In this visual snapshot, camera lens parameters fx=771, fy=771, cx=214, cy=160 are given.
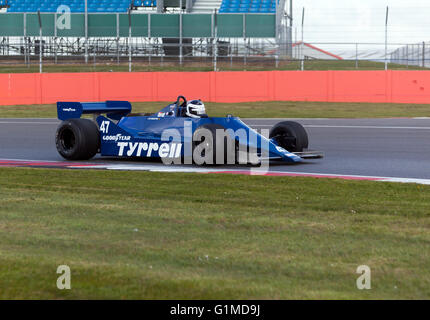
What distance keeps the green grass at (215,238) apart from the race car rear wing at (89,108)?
335 cm

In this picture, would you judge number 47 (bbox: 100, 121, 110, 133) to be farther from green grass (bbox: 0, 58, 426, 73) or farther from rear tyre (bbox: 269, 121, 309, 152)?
green grass (bbox: 0, 58, 426, 73)

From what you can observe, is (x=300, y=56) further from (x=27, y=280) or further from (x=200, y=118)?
(x=27, y=280)

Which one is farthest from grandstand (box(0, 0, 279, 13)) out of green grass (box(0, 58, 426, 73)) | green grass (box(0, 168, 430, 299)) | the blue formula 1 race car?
green grass (box(0, 168, 430, 299))

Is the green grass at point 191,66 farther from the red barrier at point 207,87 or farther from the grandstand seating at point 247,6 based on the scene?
the grandstand seating at point 247,6

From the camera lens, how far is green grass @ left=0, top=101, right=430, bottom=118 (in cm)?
2503

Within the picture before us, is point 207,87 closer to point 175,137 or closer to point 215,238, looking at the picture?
point 175,137

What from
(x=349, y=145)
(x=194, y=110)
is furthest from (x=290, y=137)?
(x=349, y=145)

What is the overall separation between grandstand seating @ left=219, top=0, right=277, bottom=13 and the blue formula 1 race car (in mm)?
27343

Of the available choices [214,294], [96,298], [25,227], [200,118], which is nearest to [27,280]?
[96,298]

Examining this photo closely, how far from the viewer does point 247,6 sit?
3959 centimetres

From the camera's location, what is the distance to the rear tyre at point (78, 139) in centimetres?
1206

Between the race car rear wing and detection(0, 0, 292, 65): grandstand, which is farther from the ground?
detection(0, 0, 292, 65): grandstand

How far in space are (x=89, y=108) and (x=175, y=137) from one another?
6.36 feet

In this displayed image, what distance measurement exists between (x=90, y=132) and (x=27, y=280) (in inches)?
292
